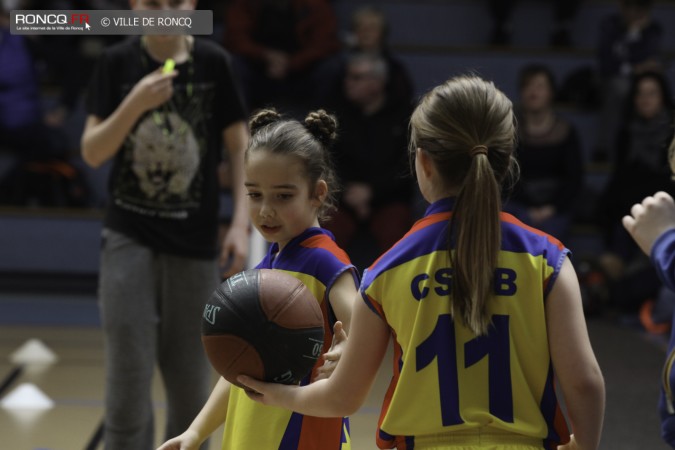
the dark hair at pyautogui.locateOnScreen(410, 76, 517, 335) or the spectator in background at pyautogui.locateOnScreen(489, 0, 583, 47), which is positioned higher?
the spectator in background at pyautogui.locateOnScreen(489, 0, 583, 47)

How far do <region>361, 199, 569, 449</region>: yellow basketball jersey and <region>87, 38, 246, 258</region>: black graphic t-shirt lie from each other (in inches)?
63.0

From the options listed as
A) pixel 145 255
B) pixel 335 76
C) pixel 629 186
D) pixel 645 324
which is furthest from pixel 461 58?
pixel 145 255

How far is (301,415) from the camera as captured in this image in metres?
2.27

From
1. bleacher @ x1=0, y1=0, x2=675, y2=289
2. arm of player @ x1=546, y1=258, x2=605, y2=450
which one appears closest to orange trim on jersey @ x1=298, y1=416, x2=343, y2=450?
arm of player @ x1=546, y1=258, x2=605, y2=450

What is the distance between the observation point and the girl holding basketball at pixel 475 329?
6.23ft

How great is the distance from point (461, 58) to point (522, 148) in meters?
1.67

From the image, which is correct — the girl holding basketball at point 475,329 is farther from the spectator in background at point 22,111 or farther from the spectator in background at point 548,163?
the spectator in background at point 22,111

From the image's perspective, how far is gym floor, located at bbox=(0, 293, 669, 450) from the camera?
14.8 ft

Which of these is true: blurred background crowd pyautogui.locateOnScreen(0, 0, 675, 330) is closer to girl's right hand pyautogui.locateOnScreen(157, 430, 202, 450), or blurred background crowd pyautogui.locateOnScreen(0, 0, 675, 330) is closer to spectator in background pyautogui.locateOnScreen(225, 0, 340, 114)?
spectator in background pyautogui.locateOnScreen(225, 0, 340, 114)

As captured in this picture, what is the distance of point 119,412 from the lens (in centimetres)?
336

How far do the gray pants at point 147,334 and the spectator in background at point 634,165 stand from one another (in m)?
4.65

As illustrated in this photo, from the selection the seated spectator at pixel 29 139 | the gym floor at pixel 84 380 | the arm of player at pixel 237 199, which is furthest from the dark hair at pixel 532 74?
the arm of player at pixel 237 199

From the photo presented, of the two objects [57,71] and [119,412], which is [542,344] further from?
[57,71]

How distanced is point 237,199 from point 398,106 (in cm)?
428
